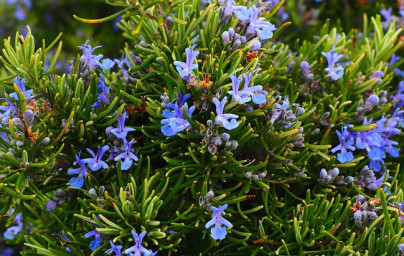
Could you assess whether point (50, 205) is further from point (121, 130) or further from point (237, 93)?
point (237, 93)

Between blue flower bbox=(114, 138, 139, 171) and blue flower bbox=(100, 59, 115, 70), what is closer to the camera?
blue flower bbox=(114, 138, 139, 171)

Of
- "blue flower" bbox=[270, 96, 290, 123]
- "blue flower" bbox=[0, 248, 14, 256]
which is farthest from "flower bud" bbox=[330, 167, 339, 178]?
"blue flower" bbox=[0, 248, 14, 256]

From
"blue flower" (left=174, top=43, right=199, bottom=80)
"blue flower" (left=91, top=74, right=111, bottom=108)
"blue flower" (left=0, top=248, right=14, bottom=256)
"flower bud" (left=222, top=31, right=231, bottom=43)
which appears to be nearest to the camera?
"blue flower" (left=174, top=43, right=199, bottom=80)

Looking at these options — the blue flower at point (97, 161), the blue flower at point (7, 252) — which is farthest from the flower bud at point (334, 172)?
the blue flower at point (7, 252)

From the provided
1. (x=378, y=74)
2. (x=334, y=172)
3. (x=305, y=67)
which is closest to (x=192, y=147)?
(x=334, y=172)

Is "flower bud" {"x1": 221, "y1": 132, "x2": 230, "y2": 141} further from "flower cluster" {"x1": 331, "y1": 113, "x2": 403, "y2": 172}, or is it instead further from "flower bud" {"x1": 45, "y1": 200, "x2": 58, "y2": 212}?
"flower bud" {"x1": 45, "y1": 200, "x2": 58, "y2": 212}

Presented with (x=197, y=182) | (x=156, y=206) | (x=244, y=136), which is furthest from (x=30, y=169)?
(x=244, y=136)
